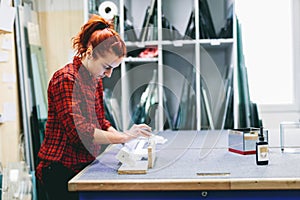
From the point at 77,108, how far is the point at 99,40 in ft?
1.15

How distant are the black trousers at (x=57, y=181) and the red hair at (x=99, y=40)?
0.52m

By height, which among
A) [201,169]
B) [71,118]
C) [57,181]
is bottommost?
[57,181]

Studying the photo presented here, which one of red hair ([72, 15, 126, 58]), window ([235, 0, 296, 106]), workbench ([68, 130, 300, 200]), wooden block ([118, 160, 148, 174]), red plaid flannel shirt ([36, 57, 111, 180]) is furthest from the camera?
window ([235, 0, 296, 106])

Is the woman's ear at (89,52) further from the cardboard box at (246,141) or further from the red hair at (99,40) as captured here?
the cardboard box at (246,141)

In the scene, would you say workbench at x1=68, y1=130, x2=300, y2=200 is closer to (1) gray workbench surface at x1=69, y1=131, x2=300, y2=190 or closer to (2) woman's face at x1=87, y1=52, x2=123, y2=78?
(1) gray workbench surface at x1=69, y1=131, x2=300, y2=190

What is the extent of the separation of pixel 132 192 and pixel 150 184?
8 cm

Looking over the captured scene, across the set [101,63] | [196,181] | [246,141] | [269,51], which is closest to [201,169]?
[196,181]

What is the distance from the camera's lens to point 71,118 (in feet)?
5.98

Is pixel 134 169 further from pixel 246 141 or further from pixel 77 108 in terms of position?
pixel 246 141

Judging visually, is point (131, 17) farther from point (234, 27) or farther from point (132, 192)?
point (132, 192)

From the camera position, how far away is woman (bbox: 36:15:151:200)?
1880 millimetres

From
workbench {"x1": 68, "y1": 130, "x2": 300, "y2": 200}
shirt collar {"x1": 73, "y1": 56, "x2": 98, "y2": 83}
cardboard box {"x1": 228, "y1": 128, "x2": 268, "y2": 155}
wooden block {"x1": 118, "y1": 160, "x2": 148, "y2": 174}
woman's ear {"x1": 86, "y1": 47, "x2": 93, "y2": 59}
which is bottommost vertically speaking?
workbench {"x1": 68, "y1": 130, "x2": 300, "y2": 200}

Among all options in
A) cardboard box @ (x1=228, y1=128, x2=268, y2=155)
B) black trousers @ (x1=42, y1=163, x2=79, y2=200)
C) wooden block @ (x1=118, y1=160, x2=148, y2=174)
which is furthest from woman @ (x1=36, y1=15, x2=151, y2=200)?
cardboard box @ (x1=228, y1=128, x2=268, y2=155)

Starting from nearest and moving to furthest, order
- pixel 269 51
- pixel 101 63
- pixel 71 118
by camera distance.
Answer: pixel 71 118 → pixel 101 63 → pixel 269 51
